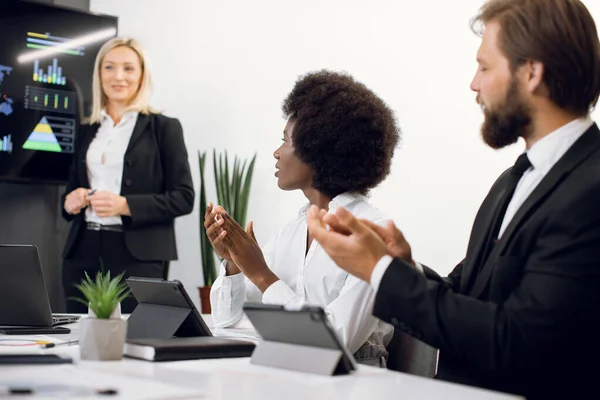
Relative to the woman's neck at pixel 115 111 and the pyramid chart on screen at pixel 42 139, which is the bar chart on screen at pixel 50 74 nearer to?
the pyramid chart on screen at pixel 42 139

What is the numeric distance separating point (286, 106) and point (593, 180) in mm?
1377

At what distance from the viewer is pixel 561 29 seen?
1.83 m

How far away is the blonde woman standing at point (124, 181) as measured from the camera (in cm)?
428

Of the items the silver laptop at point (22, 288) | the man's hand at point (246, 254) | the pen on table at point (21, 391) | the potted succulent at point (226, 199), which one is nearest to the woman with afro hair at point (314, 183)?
the man's hand at point (246, 254)

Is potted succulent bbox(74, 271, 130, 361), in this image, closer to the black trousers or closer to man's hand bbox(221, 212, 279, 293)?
man's hand bbox(221, 212, 279, 293)

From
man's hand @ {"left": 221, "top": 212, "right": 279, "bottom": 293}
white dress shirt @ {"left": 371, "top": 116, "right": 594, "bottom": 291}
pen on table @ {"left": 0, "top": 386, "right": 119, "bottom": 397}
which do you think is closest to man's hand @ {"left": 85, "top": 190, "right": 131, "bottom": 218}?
man's hand @ {"left": 221, "top": 212, "right": 279, "bottom": 293}

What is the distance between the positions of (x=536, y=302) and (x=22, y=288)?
138 cm

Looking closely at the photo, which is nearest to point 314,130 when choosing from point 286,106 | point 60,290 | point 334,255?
point 286,106

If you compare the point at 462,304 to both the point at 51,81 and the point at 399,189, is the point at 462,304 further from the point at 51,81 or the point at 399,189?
the point at 51,81

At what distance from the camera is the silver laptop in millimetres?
2258

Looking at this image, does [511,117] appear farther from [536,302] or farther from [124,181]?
[124,181]

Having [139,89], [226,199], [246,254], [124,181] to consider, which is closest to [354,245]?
[246,254]

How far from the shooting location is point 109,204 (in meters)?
4.21

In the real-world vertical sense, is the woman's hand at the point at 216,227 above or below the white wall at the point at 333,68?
below
